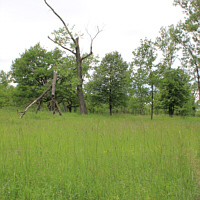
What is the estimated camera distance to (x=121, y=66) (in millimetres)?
20750

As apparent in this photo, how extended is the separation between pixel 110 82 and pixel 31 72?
13.6 m

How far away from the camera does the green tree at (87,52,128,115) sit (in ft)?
66.2

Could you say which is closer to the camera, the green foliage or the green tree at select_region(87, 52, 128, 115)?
the green foliage

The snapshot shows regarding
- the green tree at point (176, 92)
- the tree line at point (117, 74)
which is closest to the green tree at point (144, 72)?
the tree line at point (117, 74)

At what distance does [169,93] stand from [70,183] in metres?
26.8

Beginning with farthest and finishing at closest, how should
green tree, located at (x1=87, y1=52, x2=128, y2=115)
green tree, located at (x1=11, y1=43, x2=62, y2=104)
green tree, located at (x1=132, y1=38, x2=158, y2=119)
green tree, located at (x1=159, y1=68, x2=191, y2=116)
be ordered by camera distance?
green tree, located at (x1=159, y1=68, x2=191, y2=116) < green tree, located at (x1=11, y1=43, x2=62, y2=104) < green tree, located at (x1=87, y1=52, x2=128, y2=115) < green tree, located at (x1=132, y1=38, x2=158, y2=119)

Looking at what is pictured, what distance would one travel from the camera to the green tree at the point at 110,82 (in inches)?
795

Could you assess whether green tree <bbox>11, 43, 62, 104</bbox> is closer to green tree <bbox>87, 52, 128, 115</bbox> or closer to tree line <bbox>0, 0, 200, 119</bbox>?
tree line <bbox>0, 0, 200, 119</bbox>

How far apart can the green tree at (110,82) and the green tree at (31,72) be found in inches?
306

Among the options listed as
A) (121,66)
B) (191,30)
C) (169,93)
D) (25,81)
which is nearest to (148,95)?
(121,66)

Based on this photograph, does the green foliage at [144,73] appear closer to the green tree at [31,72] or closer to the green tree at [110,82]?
the green tree at [110,82]

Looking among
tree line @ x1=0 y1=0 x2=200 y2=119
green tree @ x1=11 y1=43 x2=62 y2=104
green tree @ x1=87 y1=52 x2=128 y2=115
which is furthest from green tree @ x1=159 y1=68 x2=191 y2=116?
green tree @ x1=11 y1=43 x2=62 y2=104

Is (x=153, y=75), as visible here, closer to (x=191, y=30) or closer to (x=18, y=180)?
(x=191, y=30)

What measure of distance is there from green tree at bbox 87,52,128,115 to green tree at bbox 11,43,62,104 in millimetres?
7778
